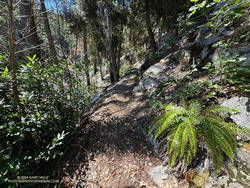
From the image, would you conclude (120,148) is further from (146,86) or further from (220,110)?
(146,86)

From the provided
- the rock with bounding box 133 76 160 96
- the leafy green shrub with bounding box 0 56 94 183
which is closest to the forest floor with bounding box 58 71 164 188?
the leafy green shrub with bounding box 0 56 94 183

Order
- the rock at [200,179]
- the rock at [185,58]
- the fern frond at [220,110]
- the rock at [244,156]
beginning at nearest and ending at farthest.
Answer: the rock at [244,156] → the rock at [200,179] → the fern frond at [220,110] → the rock at [185,58]

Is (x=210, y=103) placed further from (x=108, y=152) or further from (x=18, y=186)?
(x=18, y=186)

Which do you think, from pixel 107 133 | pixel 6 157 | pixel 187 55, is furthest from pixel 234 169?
pixel 187 55

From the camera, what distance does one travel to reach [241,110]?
1781 millimetres

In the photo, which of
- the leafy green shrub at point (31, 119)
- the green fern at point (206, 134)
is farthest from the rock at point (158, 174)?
the leafy green shrub at point (31, 119)

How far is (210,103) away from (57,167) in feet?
9.28

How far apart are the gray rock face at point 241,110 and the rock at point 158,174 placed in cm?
115

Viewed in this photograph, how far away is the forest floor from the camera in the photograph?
215cm

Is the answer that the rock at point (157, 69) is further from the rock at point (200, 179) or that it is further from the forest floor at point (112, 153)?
the rock at point (200, 179)

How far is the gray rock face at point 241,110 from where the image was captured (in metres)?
1.68

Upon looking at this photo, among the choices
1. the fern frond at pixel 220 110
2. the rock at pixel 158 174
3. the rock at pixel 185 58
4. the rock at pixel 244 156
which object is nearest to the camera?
the rock at pixel 244 156

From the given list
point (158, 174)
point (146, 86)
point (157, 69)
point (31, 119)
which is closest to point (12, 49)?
point (31, 119)

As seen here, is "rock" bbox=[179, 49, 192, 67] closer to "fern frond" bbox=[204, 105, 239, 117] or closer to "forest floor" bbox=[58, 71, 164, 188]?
"forest floor" bbox=[58, 71, 164, 188]
